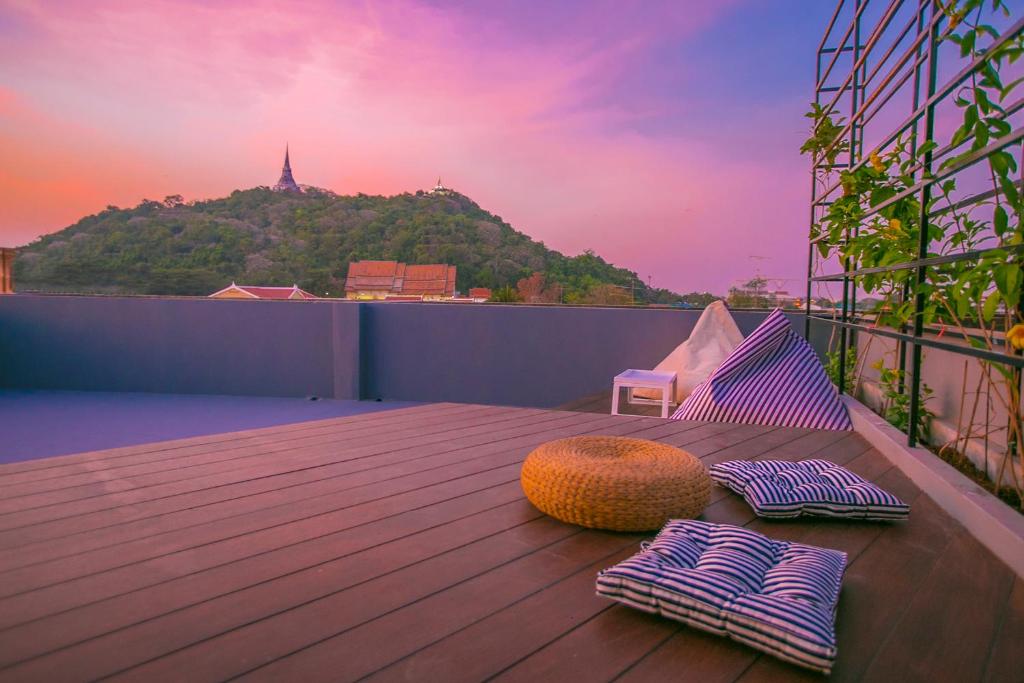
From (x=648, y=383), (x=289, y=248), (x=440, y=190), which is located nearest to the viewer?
(x=648, y=383)

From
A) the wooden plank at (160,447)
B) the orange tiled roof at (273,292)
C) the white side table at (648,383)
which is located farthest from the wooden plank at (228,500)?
the orange tiled roof at (273,292)

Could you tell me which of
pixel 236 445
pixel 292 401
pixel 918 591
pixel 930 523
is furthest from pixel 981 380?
pixel 292 401

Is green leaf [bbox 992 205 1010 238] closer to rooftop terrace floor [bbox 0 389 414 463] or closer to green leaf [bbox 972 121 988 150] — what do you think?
green leaf [bbox 972 121 988 150]

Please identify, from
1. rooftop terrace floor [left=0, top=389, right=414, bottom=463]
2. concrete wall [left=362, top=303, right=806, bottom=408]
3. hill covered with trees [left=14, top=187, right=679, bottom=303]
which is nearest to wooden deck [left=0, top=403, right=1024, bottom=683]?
rooftop terrace floor [left=0, top=389, right=414, bottom=463]

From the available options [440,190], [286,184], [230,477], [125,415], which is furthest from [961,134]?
[286,184]

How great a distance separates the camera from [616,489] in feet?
3.95

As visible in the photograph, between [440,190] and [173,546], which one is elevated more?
[440,190]

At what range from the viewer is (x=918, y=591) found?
0.98 meters

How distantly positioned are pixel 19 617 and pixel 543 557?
2.60 ft

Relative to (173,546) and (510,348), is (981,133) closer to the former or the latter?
(173,546)

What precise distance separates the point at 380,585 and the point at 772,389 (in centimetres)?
202

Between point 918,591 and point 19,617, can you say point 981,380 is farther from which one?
point 19,617

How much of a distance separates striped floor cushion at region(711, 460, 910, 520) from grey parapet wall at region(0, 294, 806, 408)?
10.8 ft

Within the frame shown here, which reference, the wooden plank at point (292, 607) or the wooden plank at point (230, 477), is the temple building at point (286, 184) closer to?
the wooden plank at point (230, 477)
